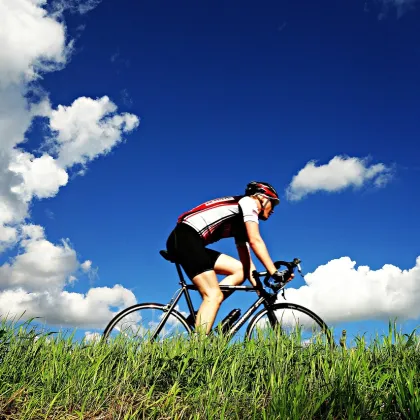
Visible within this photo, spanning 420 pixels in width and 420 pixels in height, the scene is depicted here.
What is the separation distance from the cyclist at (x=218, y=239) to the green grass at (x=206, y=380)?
1.14m

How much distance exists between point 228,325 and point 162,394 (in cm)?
267

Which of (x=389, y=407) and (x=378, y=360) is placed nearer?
(x=389, y=407)

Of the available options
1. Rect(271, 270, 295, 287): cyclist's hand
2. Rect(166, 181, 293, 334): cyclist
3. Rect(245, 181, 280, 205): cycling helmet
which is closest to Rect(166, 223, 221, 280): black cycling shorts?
Rect(166, 181, 293, 334): cyclist

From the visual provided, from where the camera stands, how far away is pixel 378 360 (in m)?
5.04

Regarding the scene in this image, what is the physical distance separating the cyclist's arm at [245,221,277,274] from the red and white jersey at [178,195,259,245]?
107mm

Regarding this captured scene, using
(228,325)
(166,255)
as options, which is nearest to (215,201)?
(166,255)

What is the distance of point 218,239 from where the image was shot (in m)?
6.88

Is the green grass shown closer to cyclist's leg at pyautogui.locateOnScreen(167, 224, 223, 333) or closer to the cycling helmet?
cyclist's leg at pyautogui.locateOnScreen(167, 224, 223, 333)

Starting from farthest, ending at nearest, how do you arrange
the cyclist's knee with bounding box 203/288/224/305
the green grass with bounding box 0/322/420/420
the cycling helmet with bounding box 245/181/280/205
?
1. the cycling helmet with bounding box 245/181/280/205
2. the cyclist's knee with bounding box 203/288/224/305
3. the green grass with bounding box 0/322/420/420

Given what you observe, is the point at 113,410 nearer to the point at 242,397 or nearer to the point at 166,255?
the point at 242,397

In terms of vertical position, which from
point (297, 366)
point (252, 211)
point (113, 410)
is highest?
point (252, 211)

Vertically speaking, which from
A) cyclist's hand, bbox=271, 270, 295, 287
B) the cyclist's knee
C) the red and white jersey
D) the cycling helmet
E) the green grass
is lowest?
the green grass

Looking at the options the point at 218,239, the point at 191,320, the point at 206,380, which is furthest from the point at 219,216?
the point at 206,380

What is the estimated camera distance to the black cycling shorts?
21.5ft
